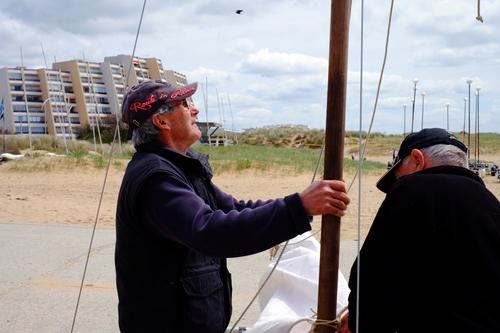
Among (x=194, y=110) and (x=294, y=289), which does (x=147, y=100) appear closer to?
(x=194, y=110)

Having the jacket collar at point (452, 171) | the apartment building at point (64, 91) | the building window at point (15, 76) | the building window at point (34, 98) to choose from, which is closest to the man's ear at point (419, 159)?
the jacket collar at point (452, 171)

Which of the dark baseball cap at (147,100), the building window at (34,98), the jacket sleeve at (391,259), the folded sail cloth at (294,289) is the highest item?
the building window at (34,98)

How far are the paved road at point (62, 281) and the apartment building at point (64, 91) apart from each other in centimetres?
7750

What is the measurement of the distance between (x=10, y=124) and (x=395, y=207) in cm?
9096

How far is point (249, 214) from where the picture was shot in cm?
199

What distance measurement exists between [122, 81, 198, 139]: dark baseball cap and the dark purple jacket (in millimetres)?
137

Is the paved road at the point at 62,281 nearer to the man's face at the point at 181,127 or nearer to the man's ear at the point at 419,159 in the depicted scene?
the man's face at the point at 181,127

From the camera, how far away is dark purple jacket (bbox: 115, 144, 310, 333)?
1974 millimetres

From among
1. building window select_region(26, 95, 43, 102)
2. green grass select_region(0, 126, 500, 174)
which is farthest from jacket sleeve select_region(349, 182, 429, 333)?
building window select_region(26, 95, 43, 102)

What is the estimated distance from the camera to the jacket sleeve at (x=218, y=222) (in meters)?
1.95

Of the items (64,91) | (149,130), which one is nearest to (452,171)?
(149,130)

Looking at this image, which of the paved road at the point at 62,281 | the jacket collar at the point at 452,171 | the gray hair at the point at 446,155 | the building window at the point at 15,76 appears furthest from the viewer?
the building window at the point at 15,76

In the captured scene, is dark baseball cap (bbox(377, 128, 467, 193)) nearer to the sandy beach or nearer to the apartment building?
the sandy beach

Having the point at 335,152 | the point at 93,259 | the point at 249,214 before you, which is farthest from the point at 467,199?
the point at 93,259
